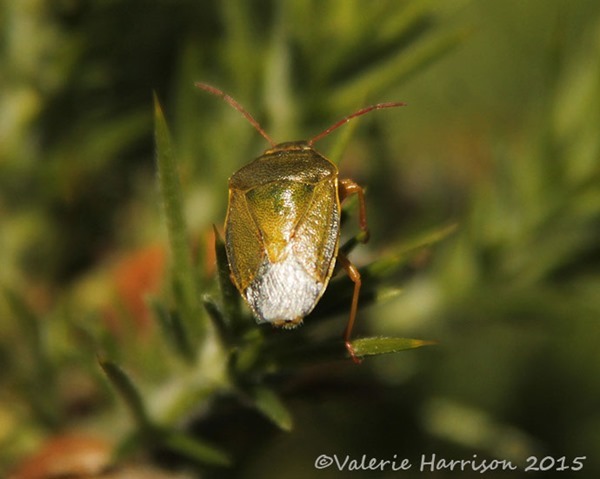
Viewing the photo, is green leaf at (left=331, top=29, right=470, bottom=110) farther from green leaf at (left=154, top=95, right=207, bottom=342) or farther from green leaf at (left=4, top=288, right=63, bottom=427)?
green leaf at (left=4, top=288, right=63, bottom=427)

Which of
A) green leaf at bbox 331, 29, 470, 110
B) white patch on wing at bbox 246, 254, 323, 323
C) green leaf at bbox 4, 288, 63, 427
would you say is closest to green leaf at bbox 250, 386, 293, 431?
white patch on wing at bbox 246, 254, 323, 323

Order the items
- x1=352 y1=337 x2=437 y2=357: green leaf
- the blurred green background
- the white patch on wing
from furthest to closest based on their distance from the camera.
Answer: the blurred green background, the white patch on wing, x1=352 y1=337 x2=437 y2=357: green leaf

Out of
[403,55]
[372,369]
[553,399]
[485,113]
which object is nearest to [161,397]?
[372,369]

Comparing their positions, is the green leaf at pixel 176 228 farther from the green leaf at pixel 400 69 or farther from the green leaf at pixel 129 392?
the green leaf at pixel 400 69

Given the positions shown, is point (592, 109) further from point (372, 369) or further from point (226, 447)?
point (226, 447)

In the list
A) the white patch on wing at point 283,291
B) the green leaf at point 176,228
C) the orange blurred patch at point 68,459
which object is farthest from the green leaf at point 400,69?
the orange blurred patch at point 68,459

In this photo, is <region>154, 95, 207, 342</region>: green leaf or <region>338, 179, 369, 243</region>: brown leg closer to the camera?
<region>154, 95, 207, 342</region>: green leaf

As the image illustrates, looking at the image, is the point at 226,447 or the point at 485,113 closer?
the point at 226,447
